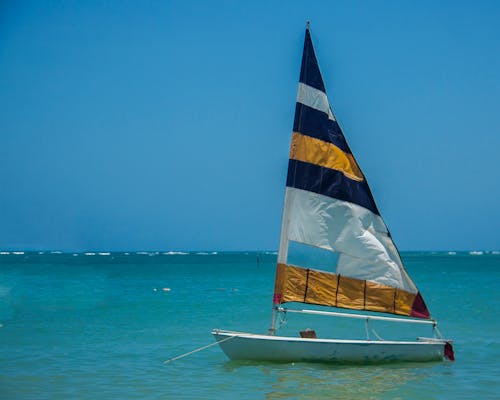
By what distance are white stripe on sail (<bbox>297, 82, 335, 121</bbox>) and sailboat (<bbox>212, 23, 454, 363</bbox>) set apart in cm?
3

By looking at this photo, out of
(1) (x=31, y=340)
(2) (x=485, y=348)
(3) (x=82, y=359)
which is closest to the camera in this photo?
(3) (x=82, y=359)

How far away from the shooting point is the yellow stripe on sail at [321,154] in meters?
20.5

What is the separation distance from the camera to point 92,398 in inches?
699

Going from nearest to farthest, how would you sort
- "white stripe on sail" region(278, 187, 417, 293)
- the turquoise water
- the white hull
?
1. the turquoise water
2. the white hull
3. "white stripe on sail" region(278, 187, 417, 293)

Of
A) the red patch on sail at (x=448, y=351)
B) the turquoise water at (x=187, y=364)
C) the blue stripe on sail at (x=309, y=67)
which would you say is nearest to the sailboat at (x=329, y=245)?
the blue stripe on sail at (x=309, y=67)

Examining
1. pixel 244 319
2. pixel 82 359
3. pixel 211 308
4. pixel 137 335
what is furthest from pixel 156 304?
pixel 82 359

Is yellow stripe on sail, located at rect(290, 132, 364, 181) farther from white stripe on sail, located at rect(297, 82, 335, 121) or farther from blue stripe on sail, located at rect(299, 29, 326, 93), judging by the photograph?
blue stripe on sail, located at rect(299, 29, 326, 93)

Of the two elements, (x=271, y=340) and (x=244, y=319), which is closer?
(x=271, y=340)

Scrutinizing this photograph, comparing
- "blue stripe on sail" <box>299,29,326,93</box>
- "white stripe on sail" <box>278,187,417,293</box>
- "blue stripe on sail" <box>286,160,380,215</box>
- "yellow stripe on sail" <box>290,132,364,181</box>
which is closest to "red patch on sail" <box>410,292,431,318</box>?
"white stripe on sail" <box>278,187,417,293</box>

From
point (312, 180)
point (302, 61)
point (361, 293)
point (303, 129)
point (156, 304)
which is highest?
point (302, 61)

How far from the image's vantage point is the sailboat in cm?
2033

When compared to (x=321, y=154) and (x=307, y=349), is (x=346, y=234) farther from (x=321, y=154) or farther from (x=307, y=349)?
(x=307, y=349)

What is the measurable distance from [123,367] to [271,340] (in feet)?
16.8

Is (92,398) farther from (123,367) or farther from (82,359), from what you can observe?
(82,359)
